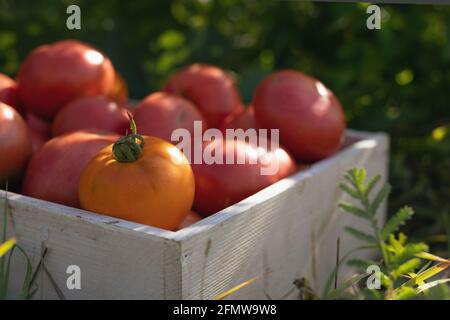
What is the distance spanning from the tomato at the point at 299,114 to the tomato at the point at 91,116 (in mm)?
274

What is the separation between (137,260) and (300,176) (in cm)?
40

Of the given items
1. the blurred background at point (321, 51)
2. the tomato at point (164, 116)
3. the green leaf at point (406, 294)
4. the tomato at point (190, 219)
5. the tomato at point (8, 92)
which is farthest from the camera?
the blurred background at point (321, 51)

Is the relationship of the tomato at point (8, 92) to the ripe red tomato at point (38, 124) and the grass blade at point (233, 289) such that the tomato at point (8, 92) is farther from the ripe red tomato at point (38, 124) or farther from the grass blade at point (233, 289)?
the grass blade at point (233, 289)

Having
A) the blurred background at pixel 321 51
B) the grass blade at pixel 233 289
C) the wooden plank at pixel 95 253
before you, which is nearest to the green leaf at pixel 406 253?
the grass blade at pixel 233 289

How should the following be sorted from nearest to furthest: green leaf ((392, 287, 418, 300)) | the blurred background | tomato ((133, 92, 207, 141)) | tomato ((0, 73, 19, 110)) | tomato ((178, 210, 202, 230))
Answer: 1. green leaf ((392, 287, 418, 300))
2. tomato ((178, 210, 202, 230))
3. tomato ((133, 92, 207, 141))
4. tomato ((0, 73, 19, 110))
5. the blurred background

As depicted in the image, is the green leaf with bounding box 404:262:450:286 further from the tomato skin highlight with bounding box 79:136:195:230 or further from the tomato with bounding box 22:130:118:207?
the tomato with bounding box 22:130:118:207

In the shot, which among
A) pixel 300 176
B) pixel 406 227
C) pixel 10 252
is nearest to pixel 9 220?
pixel 10 252

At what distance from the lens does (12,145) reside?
112 cm

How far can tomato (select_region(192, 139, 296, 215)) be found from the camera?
1.10 metres

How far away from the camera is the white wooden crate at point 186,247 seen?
89 cm

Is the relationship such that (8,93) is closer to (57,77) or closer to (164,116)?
(57,77)

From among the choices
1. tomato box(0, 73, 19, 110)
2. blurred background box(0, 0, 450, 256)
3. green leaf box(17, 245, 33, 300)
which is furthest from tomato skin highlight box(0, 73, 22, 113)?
blurred background box(0, 0, 450, 256)

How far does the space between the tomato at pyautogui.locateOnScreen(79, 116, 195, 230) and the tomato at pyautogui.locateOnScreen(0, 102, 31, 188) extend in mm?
220

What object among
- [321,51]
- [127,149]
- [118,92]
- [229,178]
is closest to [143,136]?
[127,149]
